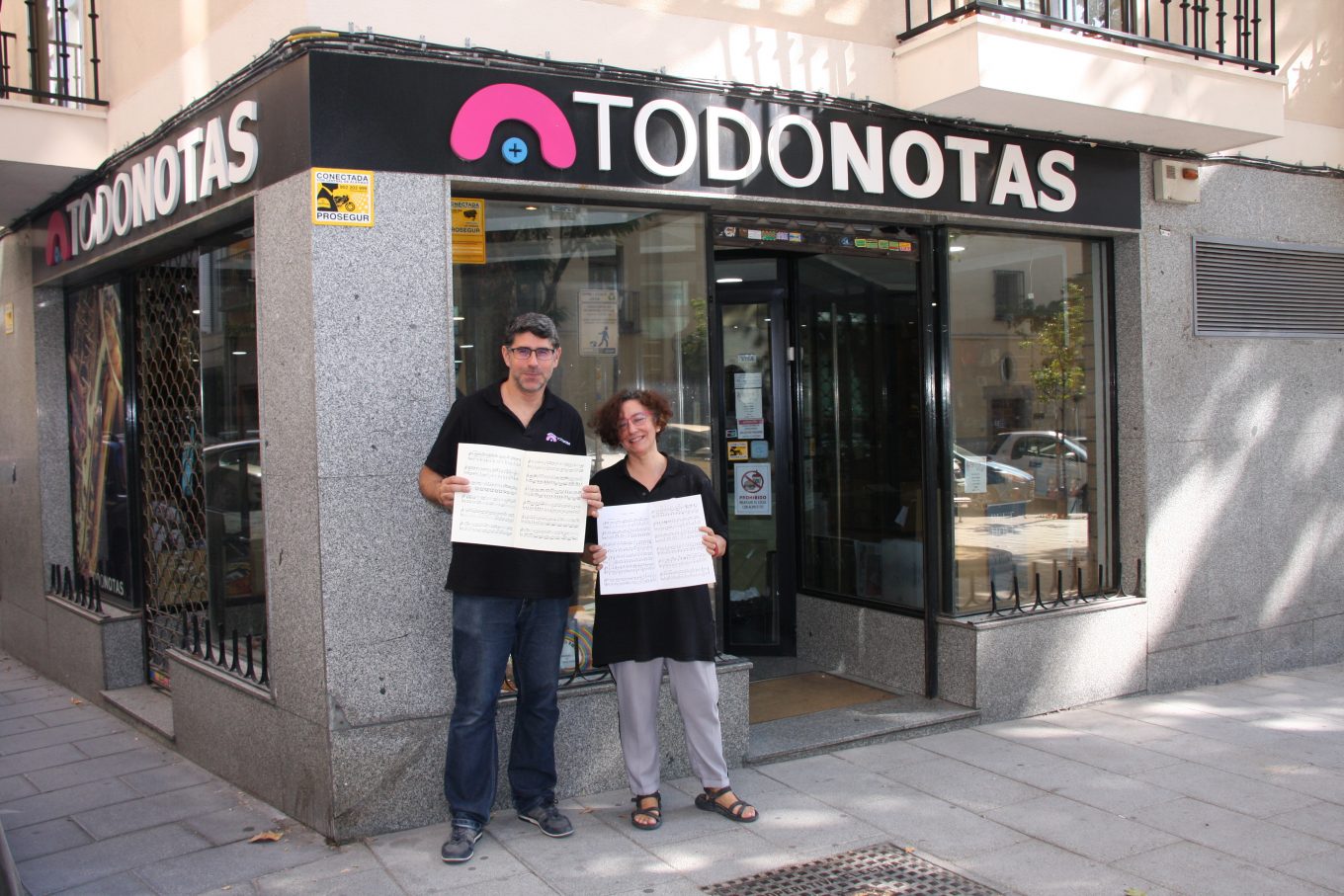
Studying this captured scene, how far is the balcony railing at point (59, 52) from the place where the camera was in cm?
684

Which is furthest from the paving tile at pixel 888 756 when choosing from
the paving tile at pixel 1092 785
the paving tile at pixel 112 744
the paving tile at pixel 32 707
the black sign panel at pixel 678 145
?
the paving tile at pixel 32 707

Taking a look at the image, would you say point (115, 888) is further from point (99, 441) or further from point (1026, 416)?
point (1026, 416)

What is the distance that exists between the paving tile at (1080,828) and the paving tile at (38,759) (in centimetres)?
465

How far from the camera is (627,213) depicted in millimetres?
5414

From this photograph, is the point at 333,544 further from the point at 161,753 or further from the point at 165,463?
the point at 165,463

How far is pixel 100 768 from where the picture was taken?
5.80 meters

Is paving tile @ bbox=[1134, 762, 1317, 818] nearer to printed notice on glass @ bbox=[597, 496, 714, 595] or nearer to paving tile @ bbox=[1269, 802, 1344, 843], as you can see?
paving tile @ bbox=[1269, 802, 1344, 843]

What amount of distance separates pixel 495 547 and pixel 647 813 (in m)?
1.30

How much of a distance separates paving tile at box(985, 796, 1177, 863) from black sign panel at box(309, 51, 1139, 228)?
9.88 ft

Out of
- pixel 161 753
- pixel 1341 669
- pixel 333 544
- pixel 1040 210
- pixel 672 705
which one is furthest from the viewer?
pixel 1341 669

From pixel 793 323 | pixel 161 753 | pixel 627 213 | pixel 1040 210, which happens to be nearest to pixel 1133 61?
pixel 1040 210

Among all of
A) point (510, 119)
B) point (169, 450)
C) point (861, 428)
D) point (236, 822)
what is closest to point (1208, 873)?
point (861, 428)

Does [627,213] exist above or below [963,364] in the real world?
above

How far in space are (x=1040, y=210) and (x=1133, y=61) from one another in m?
0.90
